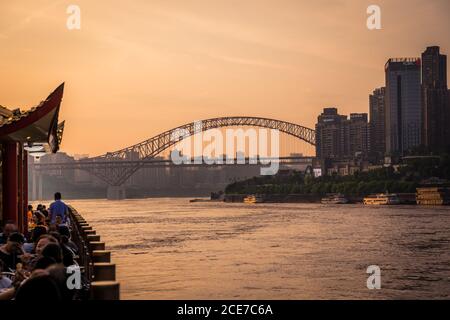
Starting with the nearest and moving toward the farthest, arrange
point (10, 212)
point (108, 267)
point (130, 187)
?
point (108, 267) → point (10, 212) → point (130, 187)

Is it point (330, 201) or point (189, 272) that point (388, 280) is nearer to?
Answer: point (189, 272)

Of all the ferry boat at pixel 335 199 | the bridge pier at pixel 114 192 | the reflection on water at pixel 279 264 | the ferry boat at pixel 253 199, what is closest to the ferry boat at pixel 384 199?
the ferry boat at pixel 335 199

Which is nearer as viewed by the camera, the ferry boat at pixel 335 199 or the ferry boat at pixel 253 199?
the ferry boat at pixel 335 199

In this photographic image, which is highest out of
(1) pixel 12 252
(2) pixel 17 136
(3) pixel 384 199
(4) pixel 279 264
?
(2) pixel 17 136

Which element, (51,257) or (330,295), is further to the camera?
(330,295)

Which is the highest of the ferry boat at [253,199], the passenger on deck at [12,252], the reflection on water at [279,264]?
the passenger on deck at [12,252]

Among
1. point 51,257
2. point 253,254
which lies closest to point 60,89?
point 51,257

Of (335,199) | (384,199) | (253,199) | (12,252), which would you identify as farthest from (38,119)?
(253,199)

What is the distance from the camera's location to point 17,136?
1366cm

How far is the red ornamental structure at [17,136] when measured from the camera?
36.0ft

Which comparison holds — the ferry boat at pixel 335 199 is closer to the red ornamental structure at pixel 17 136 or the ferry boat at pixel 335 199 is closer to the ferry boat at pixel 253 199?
the ferry boat at pixel 253 199

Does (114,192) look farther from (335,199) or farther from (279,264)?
(279,264)

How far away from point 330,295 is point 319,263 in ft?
26.9

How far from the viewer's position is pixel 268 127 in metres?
176
